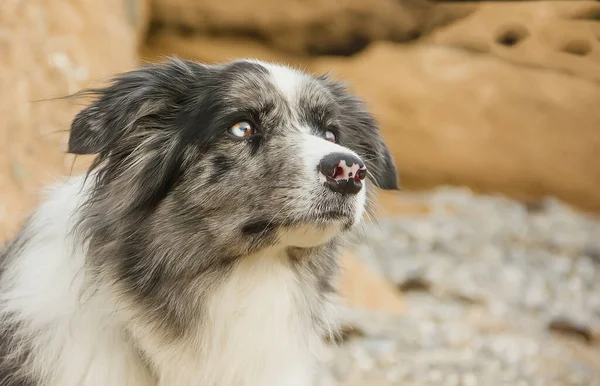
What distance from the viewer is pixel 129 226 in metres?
2.77

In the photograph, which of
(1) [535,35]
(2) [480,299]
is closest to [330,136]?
(2) [480,299]

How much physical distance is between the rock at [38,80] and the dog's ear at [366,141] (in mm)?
2243

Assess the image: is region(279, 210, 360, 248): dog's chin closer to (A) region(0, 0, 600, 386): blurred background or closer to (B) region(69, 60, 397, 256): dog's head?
(B) region(69, 60, 397, 256): dog's head

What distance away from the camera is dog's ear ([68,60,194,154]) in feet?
8.48

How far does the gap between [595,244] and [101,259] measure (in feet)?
24.5

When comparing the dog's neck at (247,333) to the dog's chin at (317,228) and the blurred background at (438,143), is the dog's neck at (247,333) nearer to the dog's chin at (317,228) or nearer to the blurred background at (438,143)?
the dog's chin at (317,228)

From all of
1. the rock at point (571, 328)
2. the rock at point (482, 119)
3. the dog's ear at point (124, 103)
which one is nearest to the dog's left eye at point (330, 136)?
the dog's ear at point (124, 103)

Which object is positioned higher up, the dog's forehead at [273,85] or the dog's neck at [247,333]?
the dog's forehead at [273,85]

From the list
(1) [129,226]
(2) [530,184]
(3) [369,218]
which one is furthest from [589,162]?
(1) [129,226]

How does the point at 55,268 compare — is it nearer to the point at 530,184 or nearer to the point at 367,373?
the point at 367,373

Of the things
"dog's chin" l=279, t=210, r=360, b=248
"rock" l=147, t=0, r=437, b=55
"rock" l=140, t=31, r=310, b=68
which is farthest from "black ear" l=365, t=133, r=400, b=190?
"rock" l=140, t=31, r=310, b=68

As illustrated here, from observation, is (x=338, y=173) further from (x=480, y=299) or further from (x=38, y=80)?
(x=480, y=299)

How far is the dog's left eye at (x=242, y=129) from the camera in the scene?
109 inches

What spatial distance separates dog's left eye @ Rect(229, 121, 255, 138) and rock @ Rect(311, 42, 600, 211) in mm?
7124
